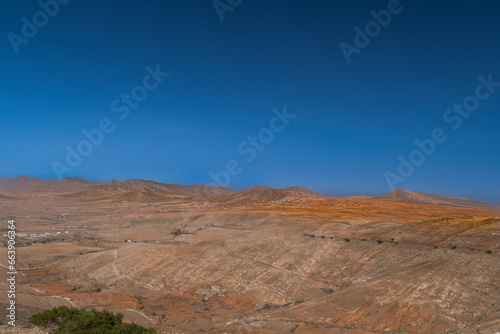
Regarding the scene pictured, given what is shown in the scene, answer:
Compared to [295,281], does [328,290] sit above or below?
below

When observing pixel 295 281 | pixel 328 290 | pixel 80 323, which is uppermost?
pixel 80 323

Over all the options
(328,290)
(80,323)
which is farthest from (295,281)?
(80,323)

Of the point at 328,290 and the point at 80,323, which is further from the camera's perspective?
the point at 328,290

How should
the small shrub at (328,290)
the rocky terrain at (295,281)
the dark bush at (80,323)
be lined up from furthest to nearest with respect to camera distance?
the small shrub at (328,290) < the rocky terrain at (295,281) < the dark bush at (80,323)

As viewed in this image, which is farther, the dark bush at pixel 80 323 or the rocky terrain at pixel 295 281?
the rocky terrain at pixel 295 281

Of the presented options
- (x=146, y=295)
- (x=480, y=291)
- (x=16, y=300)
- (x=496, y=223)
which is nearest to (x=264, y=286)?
(x=146, y=295)

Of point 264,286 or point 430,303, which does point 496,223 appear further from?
point 264,286

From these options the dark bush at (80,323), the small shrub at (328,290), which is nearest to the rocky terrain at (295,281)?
the small shrub at (328,290)

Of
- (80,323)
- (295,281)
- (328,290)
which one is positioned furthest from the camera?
(295,281)

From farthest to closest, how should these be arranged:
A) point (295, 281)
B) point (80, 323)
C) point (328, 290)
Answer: point (295, 281) → point (328, 290) → point (80, 323)

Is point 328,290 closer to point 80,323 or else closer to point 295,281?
point 295,281

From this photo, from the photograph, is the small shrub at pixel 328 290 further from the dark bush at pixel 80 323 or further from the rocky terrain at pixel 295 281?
the dark bush at pixel 80 323
